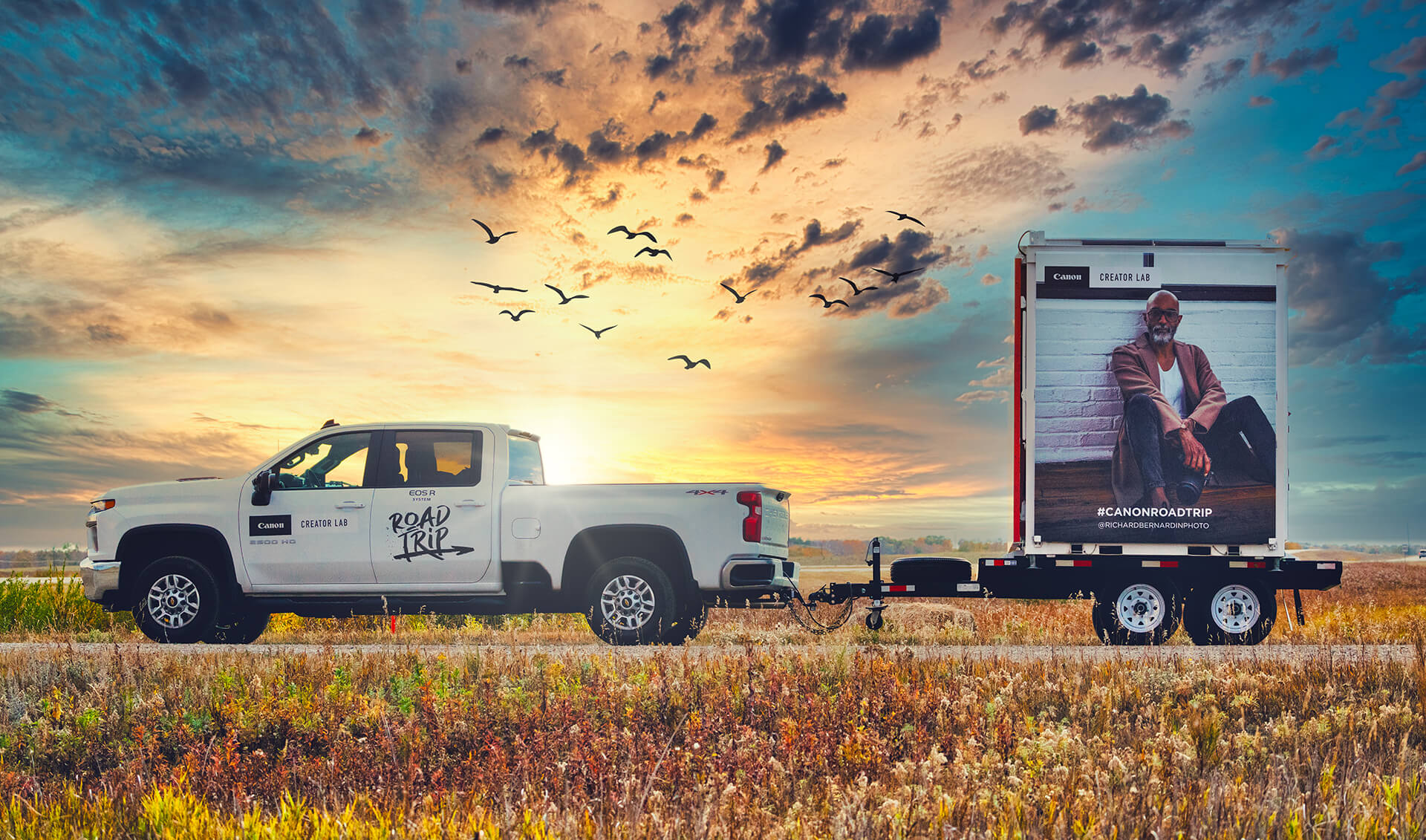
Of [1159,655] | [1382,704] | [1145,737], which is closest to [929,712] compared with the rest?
[1145,737]

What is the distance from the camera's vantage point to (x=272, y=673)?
9.36 meters

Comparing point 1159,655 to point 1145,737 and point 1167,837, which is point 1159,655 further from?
point 1167,837

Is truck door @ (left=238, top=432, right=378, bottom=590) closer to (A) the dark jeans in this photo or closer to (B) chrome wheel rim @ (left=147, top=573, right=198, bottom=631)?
(B) chrome wheel rim @ (left=147, top=573, right=198, bottom=631)

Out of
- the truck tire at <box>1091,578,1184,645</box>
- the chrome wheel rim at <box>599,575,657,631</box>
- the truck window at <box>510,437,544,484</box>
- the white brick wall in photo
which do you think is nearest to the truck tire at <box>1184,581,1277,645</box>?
the truck tire at <box>1091,578,1184,645</box>

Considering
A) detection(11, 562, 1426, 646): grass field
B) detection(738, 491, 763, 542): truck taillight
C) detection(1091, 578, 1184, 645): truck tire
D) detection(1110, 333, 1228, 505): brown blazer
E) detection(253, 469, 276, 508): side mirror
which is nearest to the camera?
detection(738, 491, 763, 542): truck taillight

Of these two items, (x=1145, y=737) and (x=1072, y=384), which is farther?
(x=1072, y=384)

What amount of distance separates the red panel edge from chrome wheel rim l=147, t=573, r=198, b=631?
9.87m

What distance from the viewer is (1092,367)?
1347cm

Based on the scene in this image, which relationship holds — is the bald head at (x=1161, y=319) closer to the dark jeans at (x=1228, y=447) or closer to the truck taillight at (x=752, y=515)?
the dark jeans at (x=1228, y=447)

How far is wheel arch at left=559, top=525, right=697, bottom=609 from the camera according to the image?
11930mm

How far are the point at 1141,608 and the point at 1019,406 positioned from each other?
2.96 metres

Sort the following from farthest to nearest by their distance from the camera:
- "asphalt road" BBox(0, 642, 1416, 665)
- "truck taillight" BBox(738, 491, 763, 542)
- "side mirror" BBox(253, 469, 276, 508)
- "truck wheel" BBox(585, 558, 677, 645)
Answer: "side mirror" BBox(253, 469, 276, 508)
"truck wheel" BBox(585, 558, 677, 645)
"truck taillight" BBox(738, 491, 763, 542)
"asphalt road" BBox(0, 642, 1416, 665)

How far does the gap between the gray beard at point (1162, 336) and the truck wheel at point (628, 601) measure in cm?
668

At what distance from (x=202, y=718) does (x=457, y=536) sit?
4443mm
